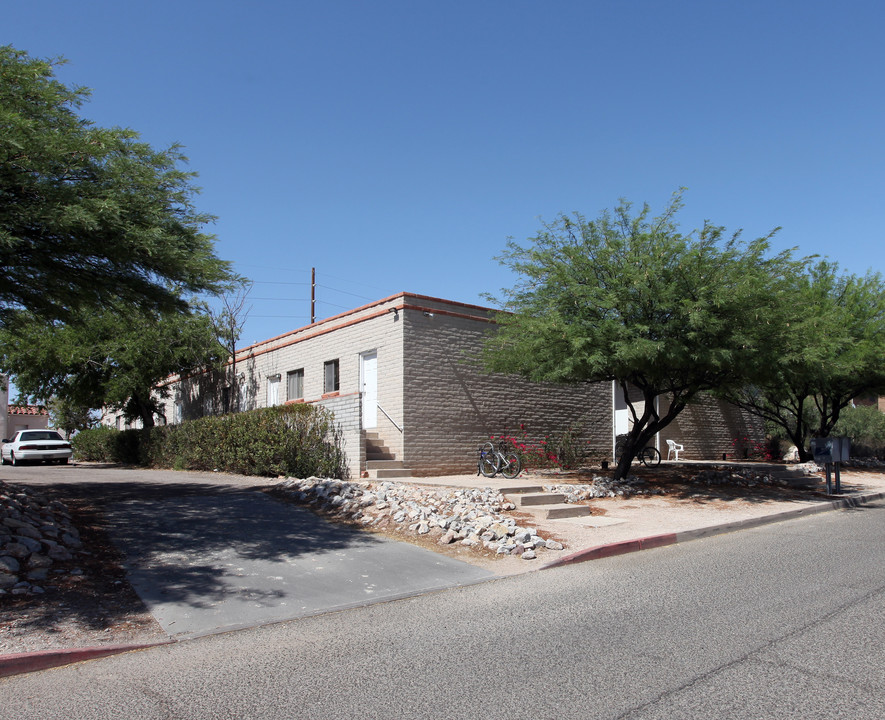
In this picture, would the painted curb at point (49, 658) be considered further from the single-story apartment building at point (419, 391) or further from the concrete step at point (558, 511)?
the single-story apartment building at point (419, 391)

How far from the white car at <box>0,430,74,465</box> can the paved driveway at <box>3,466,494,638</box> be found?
1700 centimetres

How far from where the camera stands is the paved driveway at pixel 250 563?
657 centimetres

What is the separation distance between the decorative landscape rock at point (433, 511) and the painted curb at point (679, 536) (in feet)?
1.52

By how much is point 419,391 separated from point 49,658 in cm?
1263

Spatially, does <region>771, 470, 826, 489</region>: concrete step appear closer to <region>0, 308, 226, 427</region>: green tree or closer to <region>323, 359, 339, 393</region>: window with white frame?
<region>323, 359, 339, 393</region>: window with white frame

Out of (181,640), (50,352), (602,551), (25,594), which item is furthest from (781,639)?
(50,352)

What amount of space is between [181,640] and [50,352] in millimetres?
20896

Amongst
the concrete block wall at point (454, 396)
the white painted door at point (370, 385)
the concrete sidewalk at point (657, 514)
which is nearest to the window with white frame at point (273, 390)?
the white painted door at point (370, 385)

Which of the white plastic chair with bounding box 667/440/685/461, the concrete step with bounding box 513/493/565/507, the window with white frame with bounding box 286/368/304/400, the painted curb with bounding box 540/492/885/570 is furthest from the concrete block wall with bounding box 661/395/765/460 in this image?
the concrete step with bounding box 513/493/565/507

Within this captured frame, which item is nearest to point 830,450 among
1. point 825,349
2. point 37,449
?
point 825,349

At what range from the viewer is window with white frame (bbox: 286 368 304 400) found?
71.0 feet

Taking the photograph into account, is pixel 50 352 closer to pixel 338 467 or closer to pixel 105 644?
pixel 338 467

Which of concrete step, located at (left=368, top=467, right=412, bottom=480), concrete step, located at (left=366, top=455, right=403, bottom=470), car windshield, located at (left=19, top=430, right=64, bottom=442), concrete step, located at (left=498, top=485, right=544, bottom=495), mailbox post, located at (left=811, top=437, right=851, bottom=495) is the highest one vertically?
car windshield, located at (left=19, top=430, right=64, bottom=442)

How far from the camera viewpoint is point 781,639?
213 inches
